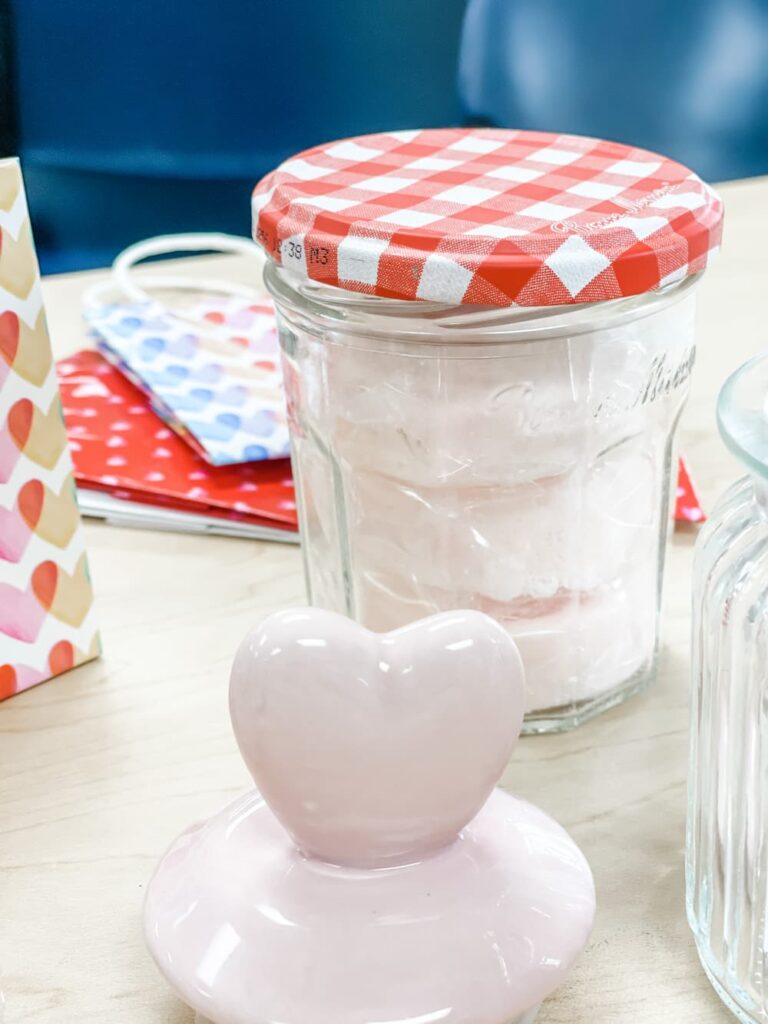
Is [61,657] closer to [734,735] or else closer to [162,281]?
[734,735]

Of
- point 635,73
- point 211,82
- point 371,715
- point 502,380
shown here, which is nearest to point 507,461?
point 502,380

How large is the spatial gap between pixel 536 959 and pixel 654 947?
7cm

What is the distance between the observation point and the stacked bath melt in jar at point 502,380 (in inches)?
16.4

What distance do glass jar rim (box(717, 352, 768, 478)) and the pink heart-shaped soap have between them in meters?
0.08

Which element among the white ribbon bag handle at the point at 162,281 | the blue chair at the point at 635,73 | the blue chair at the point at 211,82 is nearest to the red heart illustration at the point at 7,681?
the white ribbon bag handle at the point at 162,281

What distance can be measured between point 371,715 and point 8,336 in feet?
0.75

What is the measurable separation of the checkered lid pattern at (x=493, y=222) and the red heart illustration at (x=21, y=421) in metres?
0.11

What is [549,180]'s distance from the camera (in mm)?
480

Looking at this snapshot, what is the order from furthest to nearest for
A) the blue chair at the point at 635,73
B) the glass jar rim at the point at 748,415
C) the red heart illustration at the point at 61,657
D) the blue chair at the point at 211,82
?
the blue chair at the point at 211,82
the blue chair at the point at 635,73
the red heart illustration at the point at 61,657
the glass jar rim at the point at 748,415

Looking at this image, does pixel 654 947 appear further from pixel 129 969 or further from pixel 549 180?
pixel 549 180

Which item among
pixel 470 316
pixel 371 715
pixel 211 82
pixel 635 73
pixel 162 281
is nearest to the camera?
pixel 371 715

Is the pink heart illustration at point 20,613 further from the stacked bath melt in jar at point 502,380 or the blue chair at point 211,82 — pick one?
the blue chair at point 211,82

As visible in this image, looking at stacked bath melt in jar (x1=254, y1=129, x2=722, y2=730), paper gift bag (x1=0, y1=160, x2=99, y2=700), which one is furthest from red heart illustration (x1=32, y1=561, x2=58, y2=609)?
stacked bath melt in jar (x1=254, y1=129, x2=722, y2=730)

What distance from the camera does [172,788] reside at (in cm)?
47
